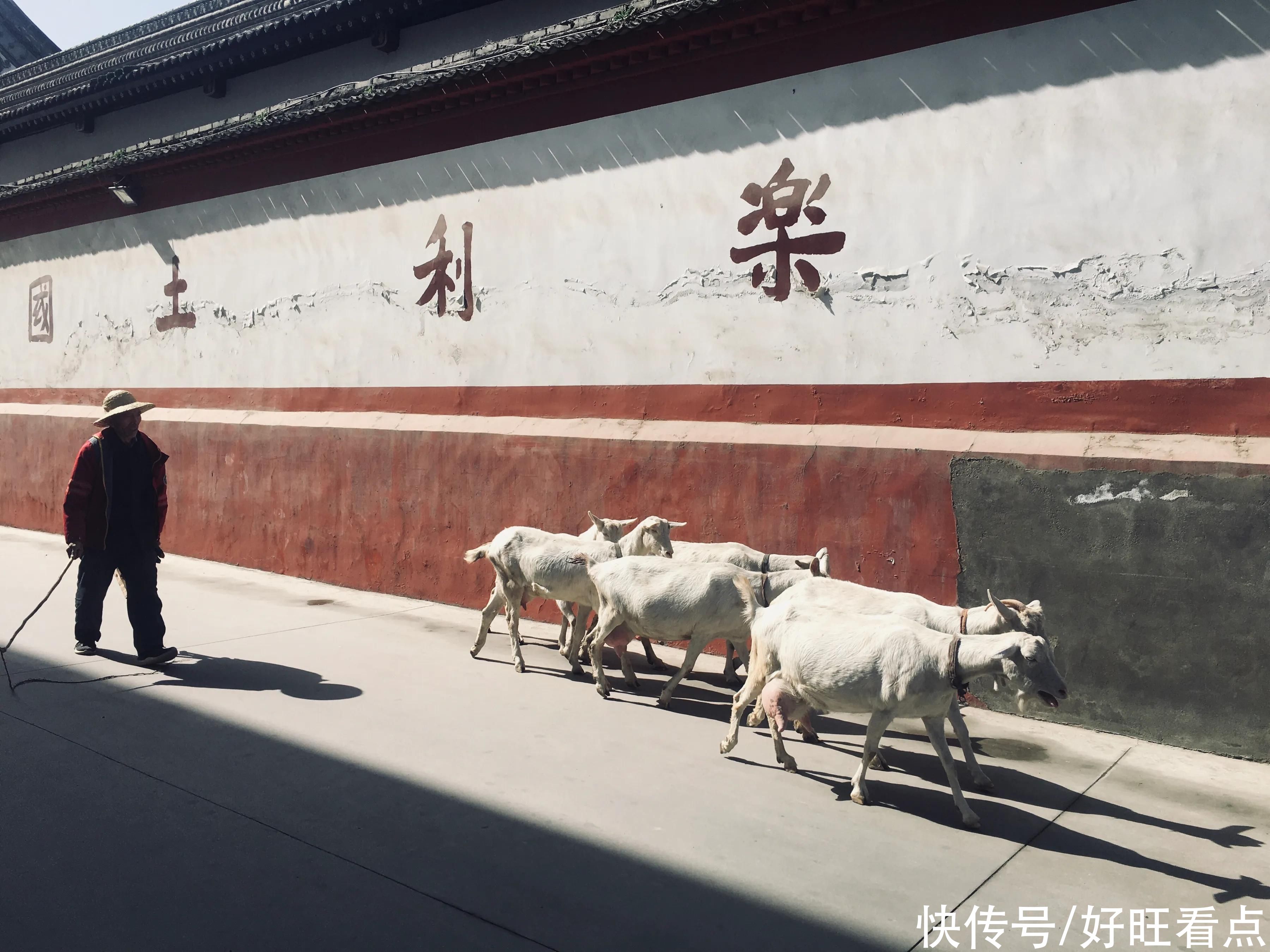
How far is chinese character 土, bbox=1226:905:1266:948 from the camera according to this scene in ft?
11.9

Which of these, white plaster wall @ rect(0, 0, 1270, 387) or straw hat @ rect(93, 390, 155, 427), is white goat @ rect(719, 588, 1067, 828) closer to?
white plaster wall @ rect(0, 0, 1270, 387)

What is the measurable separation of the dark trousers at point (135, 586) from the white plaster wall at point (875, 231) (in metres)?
3.53

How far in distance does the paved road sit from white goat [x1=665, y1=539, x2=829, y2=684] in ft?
1.05

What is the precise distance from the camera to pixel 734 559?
6906mm

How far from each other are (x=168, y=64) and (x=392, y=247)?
6.06 metres

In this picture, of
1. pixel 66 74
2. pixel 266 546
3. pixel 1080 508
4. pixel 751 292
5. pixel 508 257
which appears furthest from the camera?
pixel 66 74

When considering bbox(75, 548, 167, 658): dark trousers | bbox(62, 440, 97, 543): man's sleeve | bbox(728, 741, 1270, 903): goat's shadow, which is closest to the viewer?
bbox(728, 741, 1270, 903): goat's shadow

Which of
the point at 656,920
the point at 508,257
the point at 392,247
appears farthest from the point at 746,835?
the point at 392,247

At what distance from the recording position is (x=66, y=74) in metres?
17.8

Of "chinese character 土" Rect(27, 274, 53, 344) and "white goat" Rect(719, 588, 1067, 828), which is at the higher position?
"chinese character 土" Rect(27, 274, 53, 344)

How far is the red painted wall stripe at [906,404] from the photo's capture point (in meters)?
5.79

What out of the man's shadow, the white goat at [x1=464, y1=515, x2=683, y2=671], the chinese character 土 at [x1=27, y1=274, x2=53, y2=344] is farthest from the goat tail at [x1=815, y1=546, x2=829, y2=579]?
the chinese character 土 at [x1=27, y1=274, x2=53, y2=344]

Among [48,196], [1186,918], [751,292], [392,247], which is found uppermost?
[48,196]

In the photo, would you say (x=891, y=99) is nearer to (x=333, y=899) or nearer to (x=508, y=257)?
(x=508, y=257)
